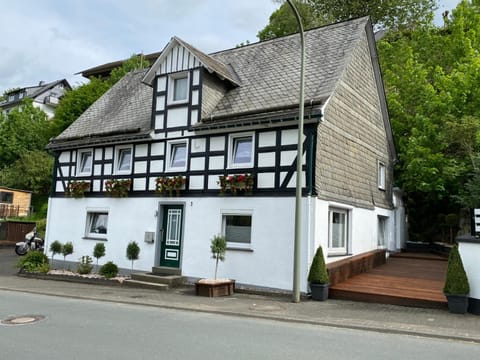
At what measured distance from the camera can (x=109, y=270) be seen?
14.9 metres

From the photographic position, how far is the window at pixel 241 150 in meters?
13.6

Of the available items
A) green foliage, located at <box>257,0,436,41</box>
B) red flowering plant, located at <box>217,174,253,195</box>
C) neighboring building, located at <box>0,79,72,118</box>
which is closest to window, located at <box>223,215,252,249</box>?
red flowering plant, located at <box>217,174,253,195</box>

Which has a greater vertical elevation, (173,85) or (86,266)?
(173,85)

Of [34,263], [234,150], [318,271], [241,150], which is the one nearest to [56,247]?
[34,263]

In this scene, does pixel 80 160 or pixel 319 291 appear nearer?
pixel 319 291

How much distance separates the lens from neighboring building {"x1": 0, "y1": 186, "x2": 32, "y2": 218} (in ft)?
117

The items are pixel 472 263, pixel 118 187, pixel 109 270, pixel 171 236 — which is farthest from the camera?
pixel 118 187

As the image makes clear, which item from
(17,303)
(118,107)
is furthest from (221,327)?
(118,107)

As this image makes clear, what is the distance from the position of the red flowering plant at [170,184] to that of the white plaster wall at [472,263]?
8.39 meters

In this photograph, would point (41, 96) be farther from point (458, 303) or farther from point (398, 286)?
point (458, 303)

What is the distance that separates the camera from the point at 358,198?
49.9ft

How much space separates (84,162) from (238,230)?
830cm

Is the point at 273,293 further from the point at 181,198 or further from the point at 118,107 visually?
the point at 118,107

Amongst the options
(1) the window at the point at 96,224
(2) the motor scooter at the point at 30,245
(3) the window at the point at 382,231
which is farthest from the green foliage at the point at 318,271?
(2) the motor scooter at the point at 30,245
